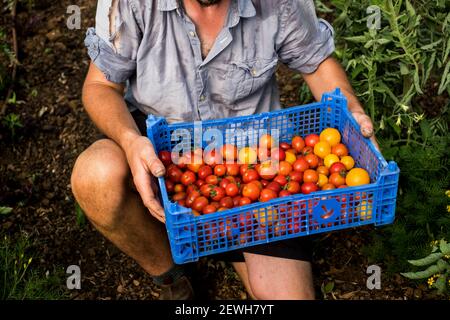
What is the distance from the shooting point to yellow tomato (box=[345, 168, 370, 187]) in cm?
233

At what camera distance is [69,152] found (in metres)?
3.66

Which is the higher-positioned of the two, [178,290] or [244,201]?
[244,201]

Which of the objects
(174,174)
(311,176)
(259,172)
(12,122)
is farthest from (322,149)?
(12,122)

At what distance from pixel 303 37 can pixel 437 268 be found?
1090 mm

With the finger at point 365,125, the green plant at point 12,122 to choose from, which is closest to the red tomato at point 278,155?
the finger at point 365,125

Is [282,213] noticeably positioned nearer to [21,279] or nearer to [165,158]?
[165,158]

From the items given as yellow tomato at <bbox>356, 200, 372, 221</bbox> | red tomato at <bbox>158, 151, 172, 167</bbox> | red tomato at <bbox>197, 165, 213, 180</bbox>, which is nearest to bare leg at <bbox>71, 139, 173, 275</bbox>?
red tomato at <bbox>158, 151, 172, 167</bbox>

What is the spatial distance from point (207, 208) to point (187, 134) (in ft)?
1.20

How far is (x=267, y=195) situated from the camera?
235 centimetres

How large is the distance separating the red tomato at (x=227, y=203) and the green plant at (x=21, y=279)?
0.86 metres

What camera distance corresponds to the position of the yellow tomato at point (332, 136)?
2564 millimetres

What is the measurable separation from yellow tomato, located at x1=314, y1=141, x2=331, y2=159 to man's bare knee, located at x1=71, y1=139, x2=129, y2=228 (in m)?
0.75

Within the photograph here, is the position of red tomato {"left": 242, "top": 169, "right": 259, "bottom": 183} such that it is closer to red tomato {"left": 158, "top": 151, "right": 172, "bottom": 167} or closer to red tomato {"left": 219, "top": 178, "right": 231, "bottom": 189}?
red tomato {"left": 219, "top": 178, "right": 231, "bottom": 189}

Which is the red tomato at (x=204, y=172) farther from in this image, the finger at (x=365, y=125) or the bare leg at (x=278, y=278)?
the finger at (x=365, y=125)
